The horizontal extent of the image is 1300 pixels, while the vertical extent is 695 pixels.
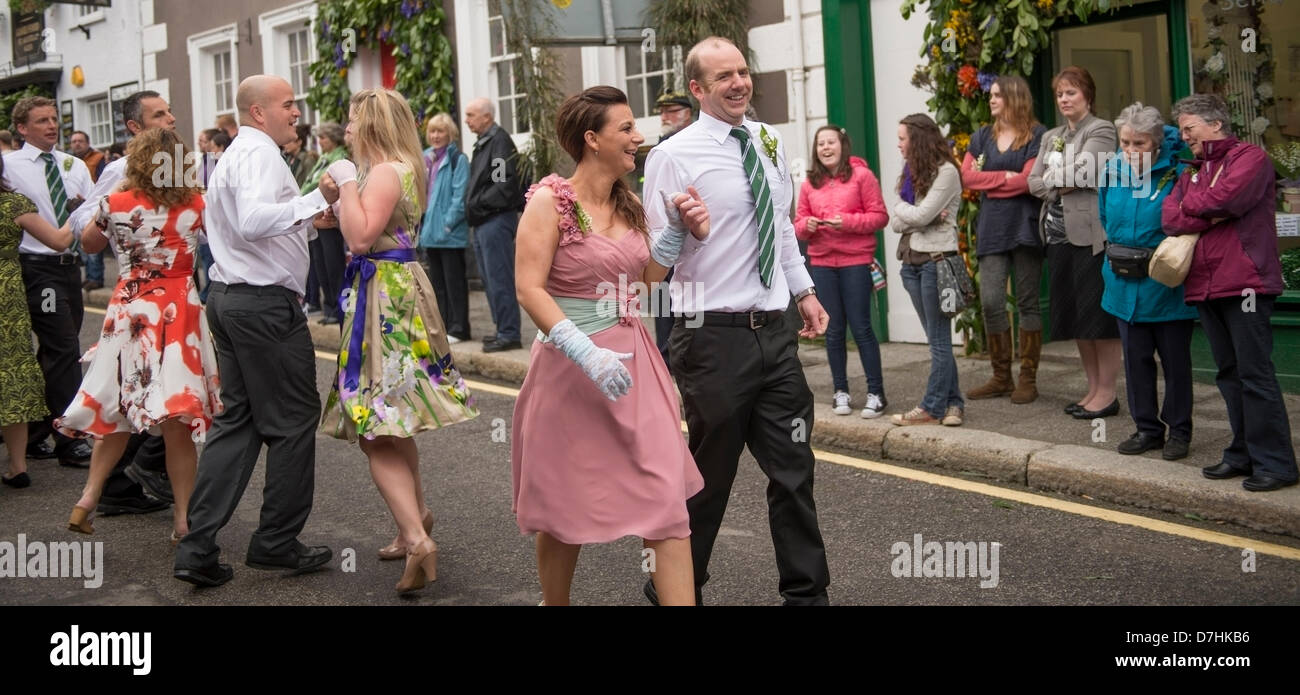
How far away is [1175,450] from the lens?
6777mm

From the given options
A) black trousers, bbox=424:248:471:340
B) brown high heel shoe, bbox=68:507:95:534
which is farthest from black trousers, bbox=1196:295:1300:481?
black trousers, bbox=424:248:471:340

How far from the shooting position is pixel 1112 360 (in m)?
7.95

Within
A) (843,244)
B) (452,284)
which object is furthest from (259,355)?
(452,284)

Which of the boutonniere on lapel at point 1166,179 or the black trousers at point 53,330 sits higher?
the boutonniere on lapel at point 1166,179

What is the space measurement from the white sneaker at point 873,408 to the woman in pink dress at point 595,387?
3670 mm

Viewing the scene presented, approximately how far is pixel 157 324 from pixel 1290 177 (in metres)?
6.63

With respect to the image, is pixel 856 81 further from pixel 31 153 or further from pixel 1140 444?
pixel 31 153

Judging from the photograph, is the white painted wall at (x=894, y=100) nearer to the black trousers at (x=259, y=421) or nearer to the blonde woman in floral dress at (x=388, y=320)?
the blonde woman in floral dress at (x=388, y=320)

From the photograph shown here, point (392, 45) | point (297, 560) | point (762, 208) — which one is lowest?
point (297, 560)

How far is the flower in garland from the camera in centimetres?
939

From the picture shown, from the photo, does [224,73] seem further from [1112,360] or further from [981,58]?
[1112,360]

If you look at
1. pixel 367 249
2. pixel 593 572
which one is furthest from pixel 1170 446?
pixel 367 249

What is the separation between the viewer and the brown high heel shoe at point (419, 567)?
5.40 metres

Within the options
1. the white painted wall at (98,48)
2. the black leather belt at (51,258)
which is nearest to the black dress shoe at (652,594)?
the black leather belt at (51,258)
